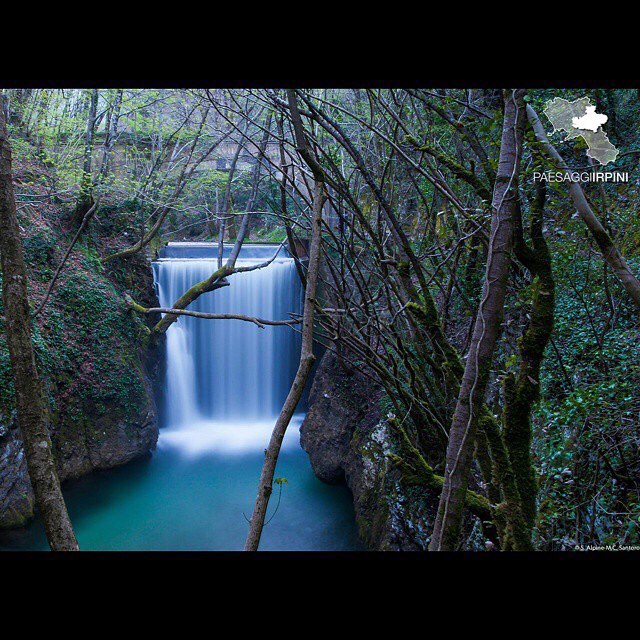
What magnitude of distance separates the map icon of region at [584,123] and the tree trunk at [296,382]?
90 cm

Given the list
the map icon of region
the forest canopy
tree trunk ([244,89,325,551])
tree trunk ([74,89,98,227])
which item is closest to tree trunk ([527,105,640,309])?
the forest canopy

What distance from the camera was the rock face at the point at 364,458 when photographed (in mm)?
3223

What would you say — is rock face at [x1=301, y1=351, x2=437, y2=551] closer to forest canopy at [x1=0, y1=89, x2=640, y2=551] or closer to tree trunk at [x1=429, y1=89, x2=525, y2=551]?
forest canopy at [x1=0, y1=89, x2=640, y2=551]

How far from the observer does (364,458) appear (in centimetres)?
455

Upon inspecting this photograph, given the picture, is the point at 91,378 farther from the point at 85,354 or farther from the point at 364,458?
the point at 364,458

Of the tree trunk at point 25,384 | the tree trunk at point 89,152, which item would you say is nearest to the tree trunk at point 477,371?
the tree trunk at point 25,384

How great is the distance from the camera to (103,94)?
5.95 meters

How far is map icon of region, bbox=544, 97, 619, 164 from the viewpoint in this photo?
1.44 meters

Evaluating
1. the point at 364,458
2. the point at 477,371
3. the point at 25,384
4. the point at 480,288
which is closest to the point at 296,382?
the point at 477,371
